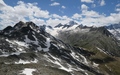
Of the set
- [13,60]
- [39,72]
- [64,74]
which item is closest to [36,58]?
[13,60]

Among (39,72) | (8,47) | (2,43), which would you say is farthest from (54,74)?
(2,43)

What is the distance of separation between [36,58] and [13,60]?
22.6 meters

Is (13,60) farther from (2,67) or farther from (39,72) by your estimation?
(39,72)

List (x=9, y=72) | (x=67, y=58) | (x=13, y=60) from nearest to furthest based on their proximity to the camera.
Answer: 1. (x=9, y=72)
2. (x=13, y=60)
3. (x=67, y=58)

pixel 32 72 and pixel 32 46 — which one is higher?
pixel 32 46

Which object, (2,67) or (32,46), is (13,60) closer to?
(2,67)

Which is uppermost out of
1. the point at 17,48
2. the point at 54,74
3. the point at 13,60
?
the point at 17,48

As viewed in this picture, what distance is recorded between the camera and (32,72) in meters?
96.3

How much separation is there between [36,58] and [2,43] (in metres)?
43.8

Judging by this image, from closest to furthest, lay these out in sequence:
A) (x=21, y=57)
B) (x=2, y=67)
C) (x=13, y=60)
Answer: (x=2, y=67) < (x=13, y=60) < (x=21, y=57)

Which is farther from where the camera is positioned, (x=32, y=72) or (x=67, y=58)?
(x=67, y=58)

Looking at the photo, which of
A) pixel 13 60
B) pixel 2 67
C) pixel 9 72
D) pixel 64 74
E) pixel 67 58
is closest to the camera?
pixel 9 72

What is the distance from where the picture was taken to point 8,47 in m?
168

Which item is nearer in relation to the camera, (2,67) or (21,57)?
(2,67)
